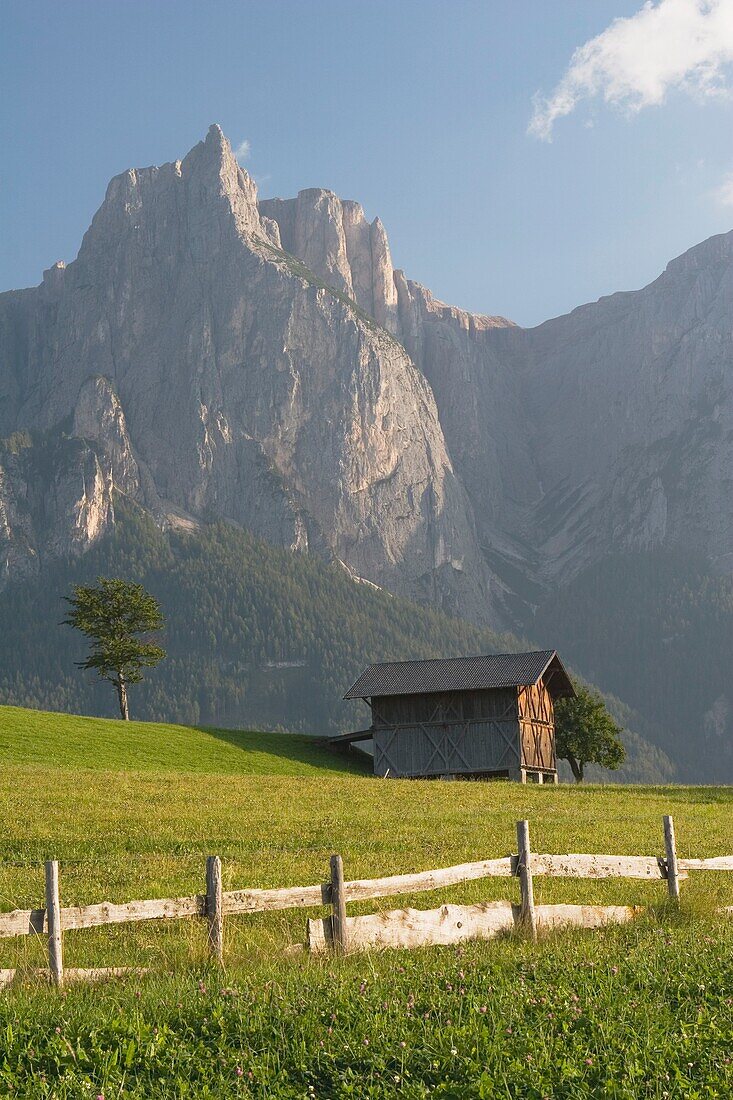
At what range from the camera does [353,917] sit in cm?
1530

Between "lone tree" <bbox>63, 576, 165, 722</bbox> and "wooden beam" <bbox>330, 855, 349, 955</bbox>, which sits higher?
"lone tree" <bbox>63, 576, 165, 722</bbox>

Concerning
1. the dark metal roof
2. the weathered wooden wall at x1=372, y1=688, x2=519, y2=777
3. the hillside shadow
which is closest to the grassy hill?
the hillside shadow

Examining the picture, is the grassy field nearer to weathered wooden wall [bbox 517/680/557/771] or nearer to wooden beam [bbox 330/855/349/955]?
wooden beam [bbox 330/855/349/955]

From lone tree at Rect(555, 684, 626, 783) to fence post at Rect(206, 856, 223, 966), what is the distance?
2645 inches

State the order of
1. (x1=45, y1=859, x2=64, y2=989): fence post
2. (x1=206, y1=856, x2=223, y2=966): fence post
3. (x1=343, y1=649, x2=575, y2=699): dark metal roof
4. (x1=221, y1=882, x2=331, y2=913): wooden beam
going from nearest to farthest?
(x1=45, y1=859, x2=64, y2=989): fence post, (x1=206, y1=856, x2=223, y2=966): fence post, (x1=221, y1=882, x2=331, y2=913): wooden beam, (x1=343, y1=649, x2=575, y2=699): dark metal roof

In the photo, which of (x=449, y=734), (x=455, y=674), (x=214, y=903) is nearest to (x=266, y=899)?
(x=214, y=903)

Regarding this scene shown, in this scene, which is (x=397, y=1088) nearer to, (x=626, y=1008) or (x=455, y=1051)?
(x=455, y=1051)

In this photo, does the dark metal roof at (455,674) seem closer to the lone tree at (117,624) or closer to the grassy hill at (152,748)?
the grassy hill at (152,748)

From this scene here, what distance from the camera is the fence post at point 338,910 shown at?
577 inches

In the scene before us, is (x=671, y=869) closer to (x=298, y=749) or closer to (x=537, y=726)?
(x=298, y=749)

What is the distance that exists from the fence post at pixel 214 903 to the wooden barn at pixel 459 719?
176ft

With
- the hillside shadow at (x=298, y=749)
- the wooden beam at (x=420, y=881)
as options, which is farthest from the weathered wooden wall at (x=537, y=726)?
the wooden beam at (x=420, y=881)

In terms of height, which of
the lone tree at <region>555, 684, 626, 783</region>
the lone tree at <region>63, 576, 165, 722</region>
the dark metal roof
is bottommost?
the lone tree at <region>555, 684, 626, 783</region>

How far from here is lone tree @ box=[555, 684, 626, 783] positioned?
261 feet
